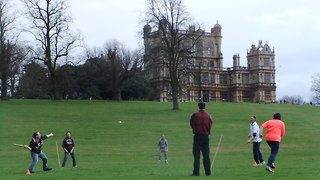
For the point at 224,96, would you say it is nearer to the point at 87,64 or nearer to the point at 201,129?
the point at 87,64

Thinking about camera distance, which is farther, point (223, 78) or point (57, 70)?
point (223, 78)

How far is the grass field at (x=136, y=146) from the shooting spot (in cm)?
1204

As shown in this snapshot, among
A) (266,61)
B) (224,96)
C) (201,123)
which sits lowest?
(201,123)

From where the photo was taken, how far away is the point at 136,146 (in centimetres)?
2300

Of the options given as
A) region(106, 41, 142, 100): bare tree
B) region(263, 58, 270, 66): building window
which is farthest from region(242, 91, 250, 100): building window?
region(106, 41, 142, 100): bare tree

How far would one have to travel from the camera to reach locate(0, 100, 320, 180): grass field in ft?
39.5

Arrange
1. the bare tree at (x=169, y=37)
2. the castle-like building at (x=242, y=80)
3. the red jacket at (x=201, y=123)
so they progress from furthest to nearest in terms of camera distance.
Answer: the castle-like building at (x=242, y=80) → the bare tree at (x=169, y=37) → the red jacket at (x=201, y=123)

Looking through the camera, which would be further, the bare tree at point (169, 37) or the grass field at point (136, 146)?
the bare tree at point (169, 37)

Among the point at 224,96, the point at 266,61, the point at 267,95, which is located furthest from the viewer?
the point at 224,96

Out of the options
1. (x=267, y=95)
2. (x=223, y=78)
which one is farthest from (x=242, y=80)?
(x=267, y=95)

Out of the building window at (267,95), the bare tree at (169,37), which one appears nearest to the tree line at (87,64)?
the bare tree at (169,37)

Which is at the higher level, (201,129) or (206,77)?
(206,77)

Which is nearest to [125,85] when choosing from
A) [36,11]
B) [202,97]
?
[36,11]

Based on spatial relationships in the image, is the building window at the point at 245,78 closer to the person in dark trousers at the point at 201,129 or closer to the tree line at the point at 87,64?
the tree line at the point at 87,64
